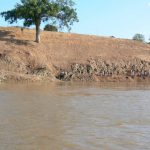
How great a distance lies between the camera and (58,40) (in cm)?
5972

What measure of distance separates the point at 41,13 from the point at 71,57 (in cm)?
655

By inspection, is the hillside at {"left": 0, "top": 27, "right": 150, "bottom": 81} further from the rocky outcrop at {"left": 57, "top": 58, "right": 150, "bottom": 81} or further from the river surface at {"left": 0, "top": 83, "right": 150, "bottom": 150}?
the river surface at {"left": 0, "top": 83, "right": 150, "bottom": 150}

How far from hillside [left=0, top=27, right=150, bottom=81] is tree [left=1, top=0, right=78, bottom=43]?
284 centimetres

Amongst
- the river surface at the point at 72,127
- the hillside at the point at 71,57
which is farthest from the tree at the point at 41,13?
the river surface at the point at 72,127

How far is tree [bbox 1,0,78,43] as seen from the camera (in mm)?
52938

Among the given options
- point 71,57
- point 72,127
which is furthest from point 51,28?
point 72,127

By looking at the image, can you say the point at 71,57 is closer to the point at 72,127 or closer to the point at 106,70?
the point at 106,70

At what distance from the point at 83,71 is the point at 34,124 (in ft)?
121

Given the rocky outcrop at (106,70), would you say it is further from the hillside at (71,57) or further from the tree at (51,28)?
the tree at (51,28)

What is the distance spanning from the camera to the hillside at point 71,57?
49344 mm

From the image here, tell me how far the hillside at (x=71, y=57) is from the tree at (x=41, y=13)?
2.84 metres

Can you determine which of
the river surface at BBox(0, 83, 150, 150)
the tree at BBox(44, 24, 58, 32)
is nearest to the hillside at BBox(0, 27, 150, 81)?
the tree at BBox(44, 24, 58, 32)

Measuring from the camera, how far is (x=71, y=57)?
55.3 metres

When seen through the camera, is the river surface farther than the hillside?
No
